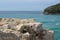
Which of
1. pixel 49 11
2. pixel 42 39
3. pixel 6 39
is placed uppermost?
pixel 6 39

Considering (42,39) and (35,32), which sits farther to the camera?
(42,39)

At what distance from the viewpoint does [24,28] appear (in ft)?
24.3

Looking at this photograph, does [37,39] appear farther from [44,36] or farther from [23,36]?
[23,36]

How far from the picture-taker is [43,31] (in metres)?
7.76

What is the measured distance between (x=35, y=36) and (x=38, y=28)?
273 millimetres

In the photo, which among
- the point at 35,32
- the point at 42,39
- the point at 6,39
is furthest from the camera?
the point at 42,39

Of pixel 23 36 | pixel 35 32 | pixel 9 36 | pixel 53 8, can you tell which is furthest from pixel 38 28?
pixel 53 8

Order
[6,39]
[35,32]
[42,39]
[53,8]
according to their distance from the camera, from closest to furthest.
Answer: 1. [6,39]
2. [35,32]
3. [42,39]
4. [53,8]

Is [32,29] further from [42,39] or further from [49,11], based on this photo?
[49,11]

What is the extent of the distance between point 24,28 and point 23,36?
0.71 m

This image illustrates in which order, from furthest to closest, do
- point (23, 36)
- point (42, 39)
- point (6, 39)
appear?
point (42, 39) → point (23, 36) → point (6, 39)

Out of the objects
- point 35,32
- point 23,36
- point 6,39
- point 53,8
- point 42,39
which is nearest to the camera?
point 6,39

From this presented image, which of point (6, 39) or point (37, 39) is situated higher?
point (6, 39)

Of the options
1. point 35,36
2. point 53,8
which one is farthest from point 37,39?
point 53,8
